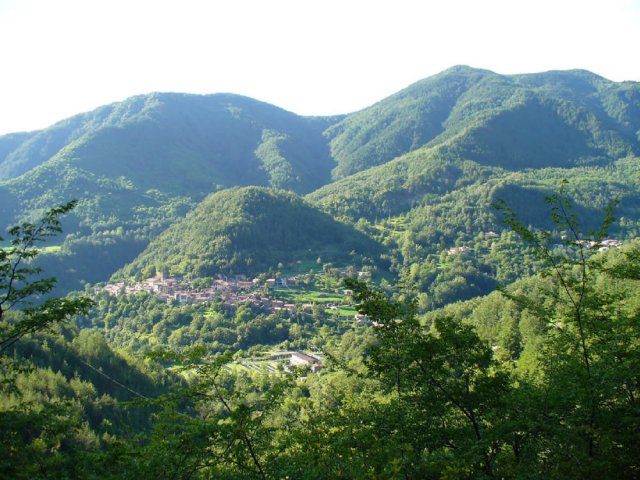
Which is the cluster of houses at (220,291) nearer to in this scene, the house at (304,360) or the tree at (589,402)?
the house at (304,360)

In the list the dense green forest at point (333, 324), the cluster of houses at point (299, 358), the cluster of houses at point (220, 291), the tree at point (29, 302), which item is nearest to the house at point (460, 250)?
the dense green forest at point (333, 324)

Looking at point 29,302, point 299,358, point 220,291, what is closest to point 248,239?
point 220,291

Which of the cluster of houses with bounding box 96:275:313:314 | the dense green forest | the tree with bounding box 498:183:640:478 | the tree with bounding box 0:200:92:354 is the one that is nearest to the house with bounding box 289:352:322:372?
the dense green forest

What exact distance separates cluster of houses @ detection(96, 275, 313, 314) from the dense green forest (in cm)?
72

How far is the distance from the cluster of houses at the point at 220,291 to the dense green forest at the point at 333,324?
28.5 inches

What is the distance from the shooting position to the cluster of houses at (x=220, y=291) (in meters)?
89.6

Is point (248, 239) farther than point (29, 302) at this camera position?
Yes

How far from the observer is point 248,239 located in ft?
393

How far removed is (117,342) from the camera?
265 feet

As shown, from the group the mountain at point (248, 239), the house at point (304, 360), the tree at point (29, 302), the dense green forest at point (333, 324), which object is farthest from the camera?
the mountain at point (248, 239)

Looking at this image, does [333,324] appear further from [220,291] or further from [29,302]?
[29,302]

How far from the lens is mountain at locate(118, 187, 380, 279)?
113m

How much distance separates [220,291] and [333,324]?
29.1 metres

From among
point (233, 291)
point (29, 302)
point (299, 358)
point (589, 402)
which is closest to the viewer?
point (589, 402)
